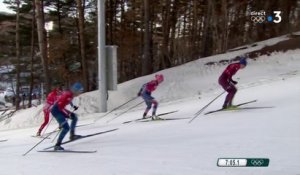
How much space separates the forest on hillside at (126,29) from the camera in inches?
1329

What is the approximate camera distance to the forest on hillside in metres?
33.8

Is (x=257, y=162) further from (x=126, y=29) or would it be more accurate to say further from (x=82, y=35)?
(x=126, y=29)

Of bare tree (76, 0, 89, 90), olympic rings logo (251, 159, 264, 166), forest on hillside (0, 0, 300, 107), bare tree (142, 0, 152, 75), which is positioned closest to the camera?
olympic rings logo (251, 159, 264, 166)

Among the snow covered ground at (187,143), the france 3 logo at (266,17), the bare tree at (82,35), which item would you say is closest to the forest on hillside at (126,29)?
the france 3 logo at (266,17)

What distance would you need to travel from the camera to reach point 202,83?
23.6 metres

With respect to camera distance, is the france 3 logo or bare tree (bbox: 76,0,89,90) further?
the france 3 logo

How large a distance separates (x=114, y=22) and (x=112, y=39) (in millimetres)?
3528

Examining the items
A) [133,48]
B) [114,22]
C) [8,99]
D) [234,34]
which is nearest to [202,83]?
[133,48]

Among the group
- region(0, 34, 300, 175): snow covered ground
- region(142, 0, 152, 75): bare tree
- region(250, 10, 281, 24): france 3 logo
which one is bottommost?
region(0, 34, 300, 175): snow covered ground

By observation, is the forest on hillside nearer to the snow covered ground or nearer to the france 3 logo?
the france 3 logo

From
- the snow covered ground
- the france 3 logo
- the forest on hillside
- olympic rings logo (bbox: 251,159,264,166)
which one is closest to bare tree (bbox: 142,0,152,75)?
the forest on hillside

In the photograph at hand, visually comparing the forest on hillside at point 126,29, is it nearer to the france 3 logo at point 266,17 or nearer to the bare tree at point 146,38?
the france 3 logo at point 266,17

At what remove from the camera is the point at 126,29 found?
3834cm

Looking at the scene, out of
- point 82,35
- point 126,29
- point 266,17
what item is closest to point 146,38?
point 82,35
